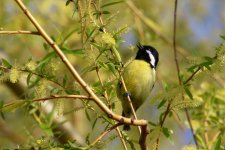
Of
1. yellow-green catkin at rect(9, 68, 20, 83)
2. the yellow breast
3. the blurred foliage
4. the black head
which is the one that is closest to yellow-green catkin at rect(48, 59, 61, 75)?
the blurred foliage

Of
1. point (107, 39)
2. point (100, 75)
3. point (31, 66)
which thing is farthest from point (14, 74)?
point (100, 75)

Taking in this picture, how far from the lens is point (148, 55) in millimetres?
3521

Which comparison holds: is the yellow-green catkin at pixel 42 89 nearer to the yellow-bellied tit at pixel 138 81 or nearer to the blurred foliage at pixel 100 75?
the blurred foliage at pixel 100 75

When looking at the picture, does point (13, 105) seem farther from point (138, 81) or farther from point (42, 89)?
point (138, 81)

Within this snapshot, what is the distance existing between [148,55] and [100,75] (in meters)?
0.33

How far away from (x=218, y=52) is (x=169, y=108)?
28 centimetres

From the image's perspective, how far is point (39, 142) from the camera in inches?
76.7

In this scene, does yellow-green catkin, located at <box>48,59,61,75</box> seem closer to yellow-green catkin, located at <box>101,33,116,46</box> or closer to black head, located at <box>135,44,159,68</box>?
yellow-green catkin, located at <box>101,33,116,46</box>

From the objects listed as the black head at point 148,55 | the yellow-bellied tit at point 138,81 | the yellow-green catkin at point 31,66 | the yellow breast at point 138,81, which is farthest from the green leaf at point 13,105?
the black head at point 148,55

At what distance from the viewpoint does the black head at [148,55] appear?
3.44 m

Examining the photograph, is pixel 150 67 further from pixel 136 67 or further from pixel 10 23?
pixel 10 23

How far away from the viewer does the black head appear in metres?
3.44

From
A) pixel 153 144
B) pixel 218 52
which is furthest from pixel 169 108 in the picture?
pixel 218 52

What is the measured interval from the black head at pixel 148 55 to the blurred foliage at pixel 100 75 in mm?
62
